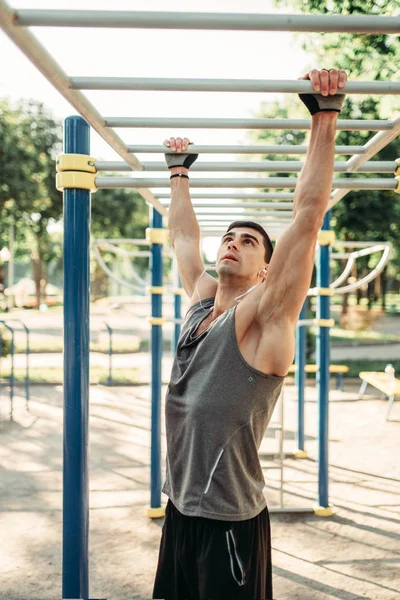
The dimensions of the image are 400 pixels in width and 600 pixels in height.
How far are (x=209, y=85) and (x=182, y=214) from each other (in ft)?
2.55

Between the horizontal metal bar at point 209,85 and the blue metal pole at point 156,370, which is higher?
the horizontal metal bar at point 209,85

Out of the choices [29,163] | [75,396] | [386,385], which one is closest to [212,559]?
[75,396]

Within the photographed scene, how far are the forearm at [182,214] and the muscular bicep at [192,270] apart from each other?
31mm

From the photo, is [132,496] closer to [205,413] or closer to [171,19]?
[205,413]

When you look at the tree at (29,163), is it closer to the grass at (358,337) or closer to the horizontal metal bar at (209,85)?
the grass at (358,337)

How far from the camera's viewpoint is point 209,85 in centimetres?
169

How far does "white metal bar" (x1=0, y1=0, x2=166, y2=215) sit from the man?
696 millimetres

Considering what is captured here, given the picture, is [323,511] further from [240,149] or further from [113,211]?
[113,211]

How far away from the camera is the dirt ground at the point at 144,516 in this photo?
10.8 feet

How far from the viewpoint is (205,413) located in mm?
1659

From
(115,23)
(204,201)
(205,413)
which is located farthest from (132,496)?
(115,23)

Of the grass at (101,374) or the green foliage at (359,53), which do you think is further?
the grass at (101,374)

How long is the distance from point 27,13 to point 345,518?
391 cm

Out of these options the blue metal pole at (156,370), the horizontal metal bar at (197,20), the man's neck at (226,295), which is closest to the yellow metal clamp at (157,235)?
the blue metal pole at (156,370)
